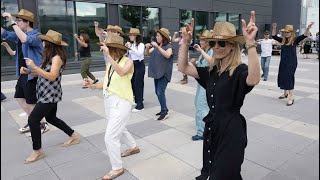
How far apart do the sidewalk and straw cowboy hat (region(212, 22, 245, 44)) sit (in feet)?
2.46

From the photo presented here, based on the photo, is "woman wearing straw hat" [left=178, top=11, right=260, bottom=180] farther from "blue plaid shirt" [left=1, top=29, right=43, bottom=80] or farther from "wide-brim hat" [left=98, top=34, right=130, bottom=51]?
"blue plaid shirt" [left=1, top=29, right=43, bottom=80]

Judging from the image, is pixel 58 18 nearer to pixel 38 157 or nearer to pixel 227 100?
pixel 38 157

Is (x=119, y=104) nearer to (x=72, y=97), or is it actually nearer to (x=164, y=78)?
(x=164, y=78)

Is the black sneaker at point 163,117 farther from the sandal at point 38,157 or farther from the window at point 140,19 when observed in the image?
the window at point 140,19

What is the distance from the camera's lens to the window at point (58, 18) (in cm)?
1214

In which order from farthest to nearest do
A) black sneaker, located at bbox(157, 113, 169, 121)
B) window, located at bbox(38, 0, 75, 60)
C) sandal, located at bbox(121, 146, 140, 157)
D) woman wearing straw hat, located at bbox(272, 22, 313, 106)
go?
window, located at bbox(38, 0, 75, 60)
woman wearing straw hat, located at bbox(272, 22, 313, 106)
black sneaker, located at bbox(157, 113, 169, 121)
sandal, located at bbox(121, 146, 140, 157)

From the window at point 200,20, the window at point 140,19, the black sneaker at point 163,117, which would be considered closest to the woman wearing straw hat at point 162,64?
the black sneaker at point 163,117

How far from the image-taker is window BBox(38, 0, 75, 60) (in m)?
12.1

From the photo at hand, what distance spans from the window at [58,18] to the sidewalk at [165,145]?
236 inches

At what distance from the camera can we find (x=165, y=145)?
14.9 feet

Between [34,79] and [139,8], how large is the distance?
10937mm

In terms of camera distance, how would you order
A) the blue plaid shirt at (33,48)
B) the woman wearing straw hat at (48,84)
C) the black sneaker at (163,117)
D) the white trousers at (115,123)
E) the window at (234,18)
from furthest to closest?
the window at (234,18)
the black sneaker at (163,117)
the blue plaid shirt at (33,48)
the woman wearing straw hat at (48,84)
the white trousers at (115,123)

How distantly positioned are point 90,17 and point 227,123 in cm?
1222

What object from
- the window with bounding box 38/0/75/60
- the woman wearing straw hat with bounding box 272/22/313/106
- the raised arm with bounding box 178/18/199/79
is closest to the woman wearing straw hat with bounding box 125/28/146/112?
the woman wearing straw hat with bounding box 272/22/313/106
